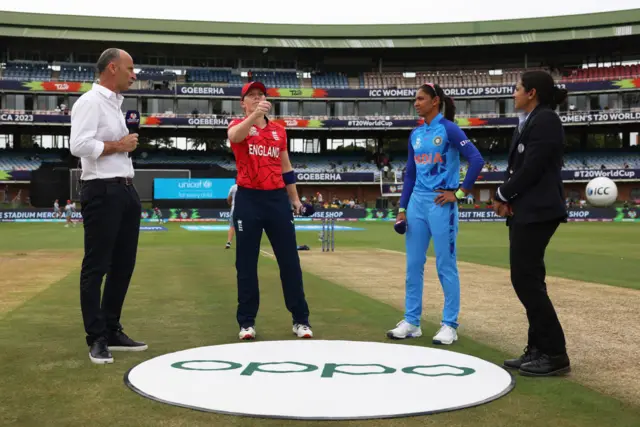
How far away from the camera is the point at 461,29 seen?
67812mm

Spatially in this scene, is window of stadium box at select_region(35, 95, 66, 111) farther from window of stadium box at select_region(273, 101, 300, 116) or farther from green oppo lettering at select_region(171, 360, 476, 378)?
green oppo lettering at select_region(171, 360, 476, 378)

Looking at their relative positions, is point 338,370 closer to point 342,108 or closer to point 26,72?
point 342,108

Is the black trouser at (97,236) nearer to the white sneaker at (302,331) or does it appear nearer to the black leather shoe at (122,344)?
the black leather shoe at (122,344)

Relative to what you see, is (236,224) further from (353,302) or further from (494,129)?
(494,129)

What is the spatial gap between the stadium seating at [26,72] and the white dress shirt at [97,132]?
62807 millimetres

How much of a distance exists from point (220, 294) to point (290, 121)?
5600cm

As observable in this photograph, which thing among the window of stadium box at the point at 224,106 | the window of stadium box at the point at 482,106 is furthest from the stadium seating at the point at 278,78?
the window of stadium box at the point at 482,106

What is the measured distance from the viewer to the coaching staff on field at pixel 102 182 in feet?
17.1

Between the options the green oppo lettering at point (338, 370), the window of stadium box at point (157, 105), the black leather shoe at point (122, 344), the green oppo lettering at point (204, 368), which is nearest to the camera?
the green oppo lettering at point (338, 370)

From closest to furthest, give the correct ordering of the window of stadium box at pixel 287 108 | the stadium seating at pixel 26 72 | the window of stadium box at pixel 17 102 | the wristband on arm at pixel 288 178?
the wristband on arm at pixel 288 178 < the window of stadium box at pixel 17 102 < the stadium seating at pixel 26 72 < the window of stadium box at pixel 287 108

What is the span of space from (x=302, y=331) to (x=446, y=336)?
1.29 meters

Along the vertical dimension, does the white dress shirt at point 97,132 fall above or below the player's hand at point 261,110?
below

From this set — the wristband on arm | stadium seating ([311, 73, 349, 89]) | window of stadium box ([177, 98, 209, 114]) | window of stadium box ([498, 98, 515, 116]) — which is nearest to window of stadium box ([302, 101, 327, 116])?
stadium seating ([311, 73, 349, 89])

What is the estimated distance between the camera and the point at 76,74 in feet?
210
